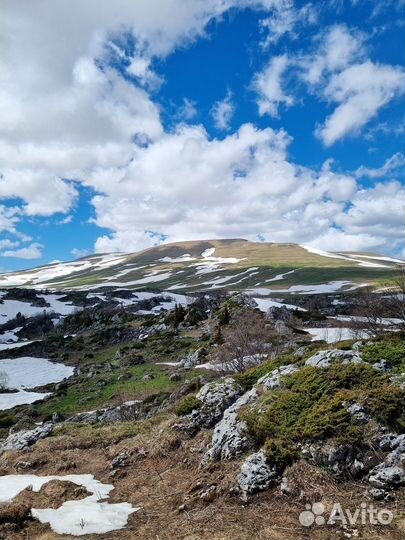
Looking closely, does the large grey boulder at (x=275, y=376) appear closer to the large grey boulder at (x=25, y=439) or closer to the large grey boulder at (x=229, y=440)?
the large grey boulder at (x=229, y=440)

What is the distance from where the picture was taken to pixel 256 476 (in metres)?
9.61

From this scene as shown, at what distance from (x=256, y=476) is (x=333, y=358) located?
18.4 ft

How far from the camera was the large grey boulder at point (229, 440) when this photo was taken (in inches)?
444

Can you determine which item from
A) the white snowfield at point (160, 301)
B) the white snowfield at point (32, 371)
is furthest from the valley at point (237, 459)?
the white snowfield at point (160, 301)

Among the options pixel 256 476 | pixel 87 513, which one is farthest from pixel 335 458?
pixel 87 513

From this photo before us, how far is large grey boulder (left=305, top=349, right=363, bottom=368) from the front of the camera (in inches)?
522

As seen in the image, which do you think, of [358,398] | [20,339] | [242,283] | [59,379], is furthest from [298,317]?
[242,283]

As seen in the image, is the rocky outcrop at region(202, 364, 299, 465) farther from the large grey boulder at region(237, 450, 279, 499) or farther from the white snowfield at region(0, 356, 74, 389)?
the white snowfield at region(0, 356, 74, 389)

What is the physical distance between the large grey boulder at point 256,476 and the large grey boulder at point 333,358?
183 inches

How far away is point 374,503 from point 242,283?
604 feet

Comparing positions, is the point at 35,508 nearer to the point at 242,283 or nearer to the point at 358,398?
the point at 358,398

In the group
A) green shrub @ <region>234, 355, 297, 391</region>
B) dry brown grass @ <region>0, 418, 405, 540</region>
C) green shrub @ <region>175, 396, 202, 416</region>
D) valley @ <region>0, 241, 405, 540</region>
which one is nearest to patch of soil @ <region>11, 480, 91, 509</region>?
valley @ <region>0, 241, 405, 540</region>

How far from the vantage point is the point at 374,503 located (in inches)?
324

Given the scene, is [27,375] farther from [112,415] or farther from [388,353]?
[388,353]
